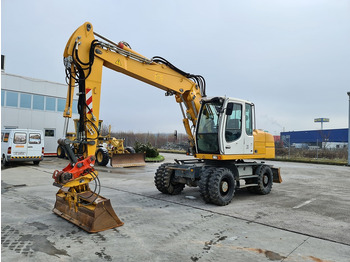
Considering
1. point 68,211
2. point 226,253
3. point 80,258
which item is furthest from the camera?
point 68,211

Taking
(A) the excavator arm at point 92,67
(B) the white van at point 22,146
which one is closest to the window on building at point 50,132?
(B) the white van at point 22,146

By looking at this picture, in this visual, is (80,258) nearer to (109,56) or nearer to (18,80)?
(109,56)

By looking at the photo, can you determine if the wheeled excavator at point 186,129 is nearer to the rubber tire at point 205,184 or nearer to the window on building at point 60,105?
the rubber tire at point 205,184

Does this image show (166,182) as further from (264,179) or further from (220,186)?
(264,179)

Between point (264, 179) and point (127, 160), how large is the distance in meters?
8.89

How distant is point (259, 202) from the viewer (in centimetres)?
758

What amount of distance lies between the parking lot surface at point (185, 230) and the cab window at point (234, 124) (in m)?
1.77

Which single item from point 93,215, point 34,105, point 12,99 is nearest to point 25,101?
point 34,105

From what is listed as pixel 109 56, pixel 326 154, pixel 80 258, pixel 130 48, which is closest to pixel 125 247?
pixel 80 258

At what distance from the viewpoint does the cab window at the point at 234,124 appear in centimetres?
762

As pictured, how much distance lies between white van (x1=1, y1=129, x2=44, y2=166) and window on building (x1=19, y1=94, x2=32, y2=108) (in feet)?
18.1

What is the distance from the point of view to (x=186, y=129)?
8.70 metres

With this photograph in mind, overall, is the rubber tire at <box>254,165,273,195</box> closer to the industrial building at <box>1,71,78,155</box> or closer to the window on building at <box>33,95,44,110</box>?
the industrial building at <box>1,71,78,155</box>

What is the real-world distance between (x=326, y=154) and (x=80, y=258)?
23570 millimetres
